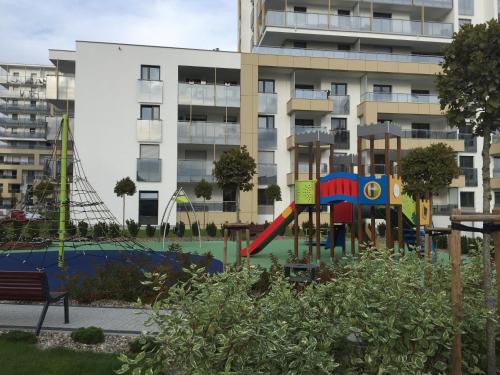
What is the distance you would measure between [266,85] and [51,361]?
33.6 meters

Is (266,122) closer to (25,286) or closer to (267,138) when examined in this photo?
(267,138)

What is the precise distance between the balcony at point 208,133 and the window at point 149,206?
4.34 m

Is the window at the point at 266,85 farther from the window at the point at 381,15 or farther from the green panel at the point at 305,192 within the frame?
the green panel at the point at 305,192

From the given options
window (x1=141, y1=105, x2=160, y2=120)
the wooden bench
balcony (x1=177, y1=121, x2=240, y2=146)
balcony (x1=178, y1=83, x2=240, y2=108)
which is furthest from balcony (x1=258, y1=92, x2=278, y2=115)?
the wooden bench

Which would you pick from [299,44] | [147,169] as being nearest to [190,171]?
[147,169]

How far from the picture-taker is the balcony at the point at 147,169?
112 feet

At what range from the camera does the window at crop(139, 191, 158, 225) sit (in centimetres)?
3406

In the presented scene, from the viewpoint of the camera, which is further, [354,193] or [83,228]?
[83,228]

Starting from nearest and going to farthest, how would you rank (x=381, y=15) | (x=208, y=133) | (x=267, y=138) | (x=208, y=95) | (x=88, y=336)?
(x=88, y=336)
(x=208, y=133)
(x=208, y=95)
(x=267, y=138)
(x=381, y=15)

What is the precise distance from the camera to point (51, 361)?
5500 millimetres

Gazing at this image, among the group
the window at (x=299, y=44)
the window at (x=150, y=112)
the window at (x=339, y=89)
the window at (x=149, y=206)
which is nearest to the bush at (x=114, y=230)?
the window at (x=149, y=206)

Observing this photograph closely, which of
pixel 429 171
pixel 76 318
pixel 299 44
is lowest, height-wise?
pixel 76 318

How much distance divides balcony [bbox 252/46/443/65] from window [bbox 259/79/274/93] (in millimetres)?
2197

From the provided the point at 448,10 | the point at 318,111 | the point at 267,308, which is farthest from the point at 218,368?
the point at 448,10
